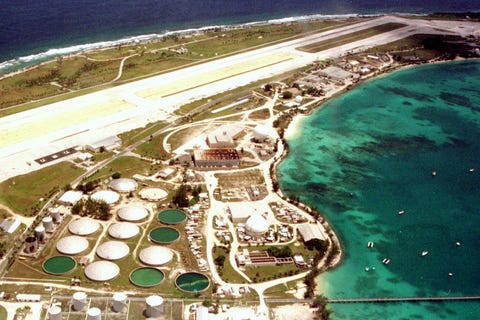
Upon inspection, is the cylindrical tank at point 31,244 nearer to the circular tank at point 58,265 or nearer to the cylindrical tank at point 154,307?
the circular tank at point 58,265

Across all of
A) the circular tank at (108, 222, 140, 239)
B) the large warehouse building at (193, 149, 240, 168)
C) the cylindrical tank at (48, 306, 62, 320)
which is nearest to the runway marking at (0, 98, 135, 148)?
the large warehouse building at (193, 149, 240, 168)

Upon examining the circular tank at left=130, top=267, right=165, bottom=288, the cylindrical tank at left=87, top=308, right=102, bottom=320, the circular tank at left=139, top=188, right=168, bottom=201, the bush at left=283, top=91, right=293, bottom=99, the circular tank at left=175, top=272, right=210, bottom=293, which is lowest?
the circular tank at left=175, top=272, right=210, bottom=293

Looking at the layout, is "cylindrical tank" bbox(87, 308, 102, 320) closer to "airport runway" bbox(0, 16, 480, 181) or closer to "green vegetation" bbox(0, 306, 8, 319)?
"green vegetation" bbox(0, 306, 8, 319)

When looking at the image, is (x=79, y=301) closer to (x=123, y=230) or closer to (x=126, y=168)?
(x=123, y=230)

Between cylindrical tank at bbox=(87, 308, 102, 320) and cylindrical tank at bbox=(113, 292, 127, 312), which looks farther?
cylindrical tank at bbox=(113, 292, 127, 312)

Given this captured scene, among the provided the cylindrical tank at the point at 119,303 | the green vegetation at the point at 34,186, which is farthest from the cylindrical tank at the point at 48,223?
the cylindrical tank at the point at 119,303

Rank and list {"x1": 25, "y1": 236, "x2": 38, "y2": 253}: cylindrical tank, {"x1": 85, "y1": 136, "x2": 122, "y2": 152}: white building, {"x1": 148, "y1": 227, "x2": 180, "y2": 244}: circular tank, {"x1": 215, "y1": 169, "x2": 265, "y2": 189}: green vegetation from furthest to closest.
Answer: {"x1": 85, "y1": 136, "x2": 122, "y2": 152}: white building, {"x1": 215, "y1": 169, "x2": 265, "y2": 189}: green vegetation, {"x1": 148, "y1": 227, "x2": 180, "y2": 244}: circular tank, {"x1": 25, "y1": 236, "x2": 38, "y2": 253}: cylindrical tank

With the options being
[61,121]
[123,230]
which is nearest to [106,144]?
[61,121]
